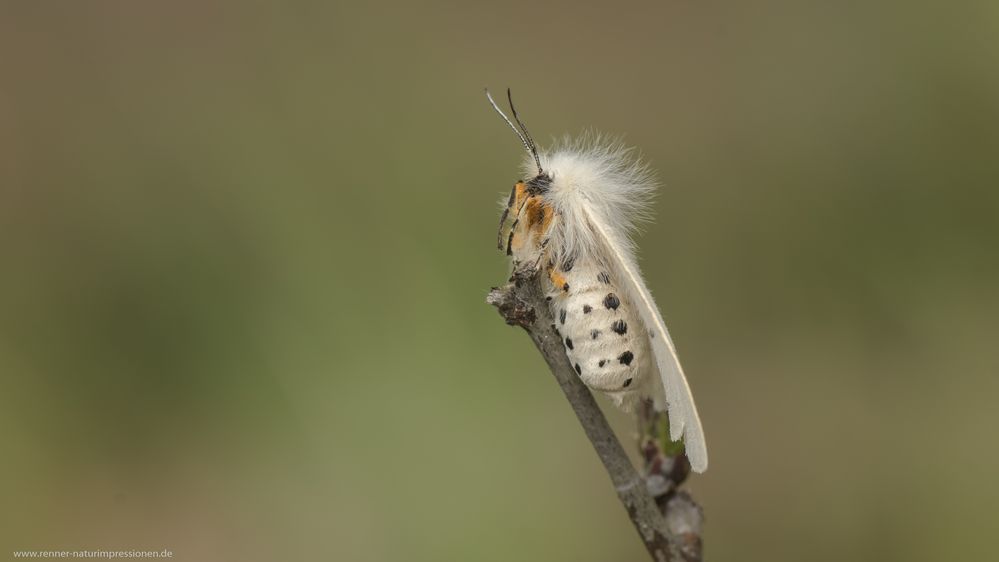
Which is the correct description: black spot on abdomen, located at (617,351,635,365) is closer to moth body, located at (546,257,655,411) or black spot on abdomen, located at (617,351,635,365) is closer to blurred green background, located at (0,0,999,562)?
moth body, located at (546,257,655,411)

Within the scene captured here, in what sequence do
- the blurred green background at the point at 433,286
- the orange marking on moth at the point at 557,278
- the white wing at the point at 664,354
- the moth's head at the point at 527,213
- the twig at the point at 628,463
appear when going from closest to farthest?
the twig at the point at 628,463 < the white wing at the point at 664,354 < the orange marking on moth at the point at 557,278 < the moth's head at the point at 527,213 < the blurred green background at the point at 433,286

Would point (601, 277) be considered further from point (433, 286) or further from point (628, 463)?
point (433, 286)

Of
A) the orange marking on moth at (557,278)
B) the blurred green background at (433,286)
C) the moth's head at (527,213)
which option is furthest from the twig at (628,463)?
the blurred green background at (433,286)

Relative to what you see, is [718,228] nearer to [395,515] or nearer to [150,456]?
[395,515]

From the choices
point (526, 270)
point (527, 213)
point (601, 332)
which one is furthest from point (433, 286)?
point (526, 270)

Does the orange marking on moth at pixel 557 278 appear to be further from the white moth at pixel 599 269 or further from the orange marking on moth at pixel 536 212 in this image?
the orange marking on moth at pixel 536 212

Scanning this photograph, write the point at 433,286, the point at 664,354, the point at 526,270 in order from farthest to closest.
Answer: the point at 433,286, the point at 664,354, the point at 526,270

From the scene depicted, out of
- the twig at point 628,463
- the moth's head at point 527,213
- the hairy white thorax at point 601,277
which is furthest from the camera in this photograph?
the moth's head at point 527,213
